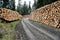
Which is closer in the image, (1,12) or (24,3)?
(1,12)

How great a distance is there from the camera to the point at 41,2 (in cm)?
6625

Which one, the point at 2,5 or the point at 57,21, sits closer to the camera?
the point at 57,21

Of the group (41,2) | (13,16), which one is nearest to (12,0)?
(41,2)

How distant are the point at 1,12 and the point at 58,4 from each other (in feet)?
90.5

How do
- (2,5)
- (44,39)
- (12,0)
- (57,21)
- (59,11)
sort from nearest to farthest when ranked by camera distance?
(44,39) < (57,21) < (59,11) < (2,5) < (12,0)

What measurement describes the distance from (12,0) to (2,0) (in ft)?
67.1

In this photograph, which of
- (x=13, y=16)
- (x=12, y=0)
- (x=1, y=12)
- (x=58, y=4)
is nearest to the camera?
(x=58, y=4)

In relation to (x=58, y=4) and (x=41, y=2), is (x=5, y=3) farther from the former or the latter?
(x=58, y=4)

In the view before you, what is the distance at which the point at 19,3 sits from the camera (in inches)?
5448

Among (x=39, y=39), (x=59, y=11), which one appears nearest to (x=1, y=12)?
(x=59, y=11)

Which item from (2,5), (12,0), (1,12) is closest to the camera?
(1,12)

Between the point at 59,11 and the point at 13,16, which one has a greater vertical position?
the point at 59,11

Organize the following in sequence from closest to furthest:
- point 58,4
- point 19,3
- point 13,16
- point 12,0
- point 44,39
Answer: point 44,39, point 58,4, point 13,16, point 12,0, point 19,3

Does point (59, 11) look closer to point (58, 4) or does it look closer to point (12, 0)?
point (58, 4)
